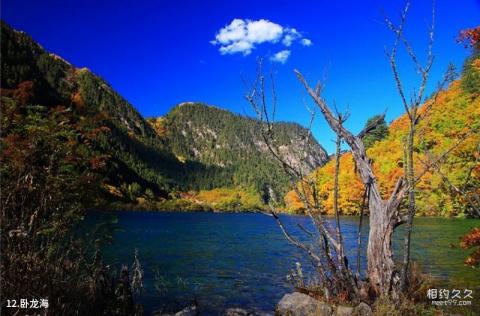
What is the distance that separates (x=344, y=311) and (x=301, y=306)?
1827 millimetres

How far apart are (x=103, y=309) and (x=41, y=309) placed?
8.53 feet

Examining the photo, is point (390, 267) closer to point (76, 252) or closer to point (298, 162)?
point (298, 162)

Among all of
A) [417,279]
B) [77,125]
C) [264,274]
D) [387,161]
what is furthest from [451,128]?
[77,125]

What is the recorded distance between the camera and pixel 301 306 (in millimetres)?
12078

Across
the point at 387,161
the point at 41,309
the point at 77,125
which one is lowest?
the point at 41,309

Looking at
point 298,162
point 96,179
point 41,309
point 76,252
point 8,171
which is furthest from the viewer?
point 298,162

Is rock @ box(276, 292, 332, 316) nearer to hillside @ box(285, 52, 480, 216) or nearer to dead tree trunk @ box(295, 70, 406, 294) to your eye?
dead tree trunk @ box(295, 70, 406, 294)

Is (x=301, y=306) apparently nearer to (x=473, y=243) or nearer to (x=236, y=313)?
(x=236, y=313)

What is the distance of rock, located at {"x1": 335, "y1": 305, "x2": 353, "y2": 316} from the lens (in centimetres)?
1038

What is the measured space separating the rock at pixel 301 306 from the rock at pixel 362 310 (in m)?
0.65

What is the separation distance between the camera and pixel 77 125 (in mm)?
11336

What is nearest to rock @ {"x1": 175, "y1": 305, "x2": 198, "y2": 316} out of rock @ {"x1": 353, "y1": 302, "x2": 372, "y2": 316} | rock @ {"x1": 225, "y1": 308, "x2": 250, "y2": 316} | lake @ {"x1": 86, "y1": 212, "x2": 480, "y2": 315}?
lake @ {"x1": 86, "y1": 212, "x2": 480, "y2": 315}

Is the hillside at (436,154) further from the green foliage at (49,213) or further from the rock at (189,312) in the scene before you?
the green foliage at (49,213)

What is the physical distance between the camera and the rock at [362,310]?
1031 centimetres
